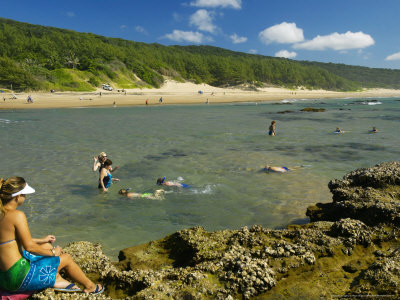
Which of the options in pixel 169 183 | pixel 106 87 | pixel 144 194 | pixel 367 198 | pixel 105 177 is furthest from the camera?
pixel 106 87

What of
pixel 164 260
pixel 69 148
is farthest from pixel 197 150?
pixel 164 260

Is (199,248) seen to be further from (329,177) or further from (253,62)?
(253,62)

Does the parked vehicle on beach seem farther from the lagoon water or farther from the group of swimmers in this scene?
the group of swimmers

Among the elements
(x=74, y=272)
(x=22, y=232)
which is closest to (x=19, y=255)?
(x=22, y=232)

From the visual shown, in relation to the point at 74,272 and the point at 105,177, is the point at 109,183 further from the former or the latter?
the point at 74,272

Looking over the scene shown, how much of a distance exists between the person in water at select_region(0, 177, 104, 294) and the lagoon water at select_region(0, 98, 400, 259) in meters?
2.71

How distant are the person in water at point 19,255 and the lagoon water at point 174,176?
107 inches

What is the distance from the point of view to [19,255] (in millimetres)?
3115

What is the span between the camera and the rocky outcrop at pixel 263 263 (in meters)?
3.27

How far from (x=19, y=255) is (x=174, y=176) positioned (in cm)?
822

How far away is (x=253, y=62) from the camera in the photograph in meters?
137

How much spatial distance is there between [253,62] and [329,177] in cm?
13498

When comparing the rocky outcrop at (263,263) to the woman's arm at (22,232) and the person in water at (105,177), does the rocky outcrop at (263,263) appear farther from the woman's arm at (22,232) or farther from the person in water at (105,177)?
the person in water at (105,177)

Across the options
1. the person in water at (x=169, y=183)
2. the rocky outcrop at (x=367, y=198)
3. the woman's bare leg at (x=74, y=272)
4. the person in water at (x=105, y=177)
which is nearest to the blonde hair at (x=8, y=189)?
the woman's bare leg at (x=74, y=272)
